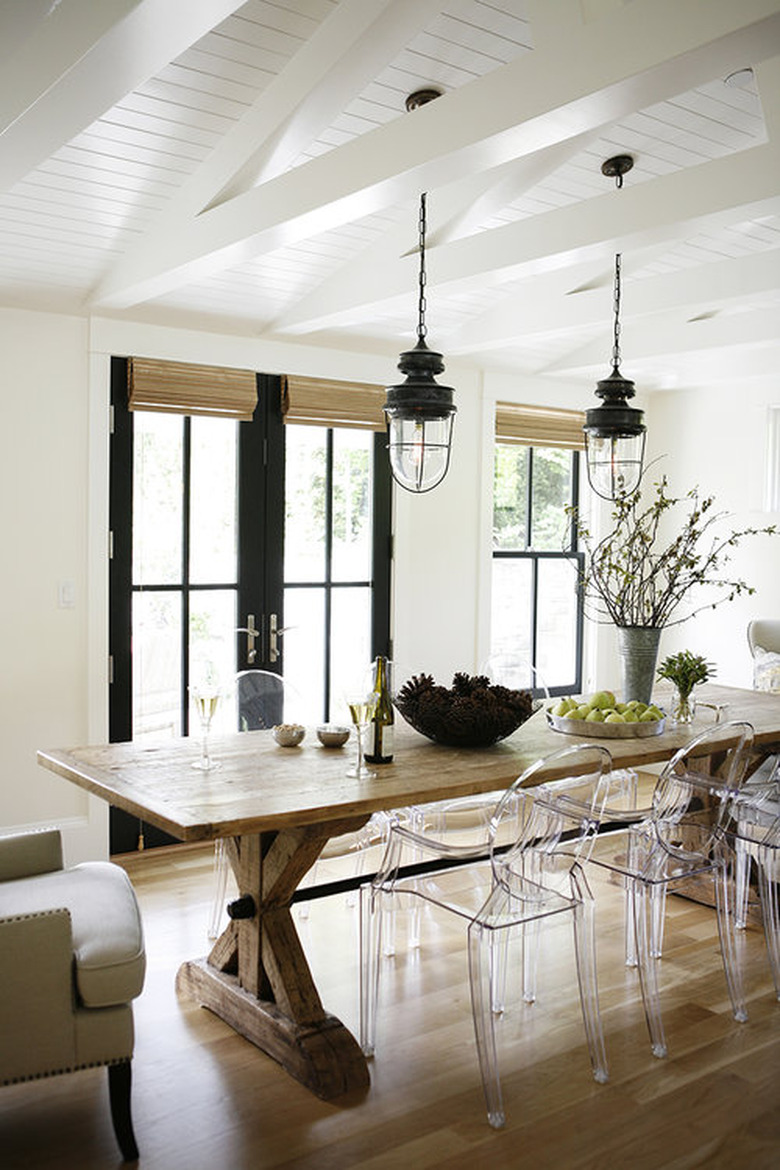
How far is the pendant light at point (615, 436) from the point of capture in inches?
143

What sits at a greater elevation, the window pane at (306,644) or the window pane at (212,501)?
the window pane at (212,501)

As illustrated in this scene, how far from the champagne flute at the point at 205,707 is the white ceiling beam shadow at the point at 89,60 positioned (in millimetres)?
1441

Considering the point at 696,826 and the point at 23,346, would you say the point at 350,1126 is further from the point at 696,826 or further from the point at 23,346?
the point at 23,346

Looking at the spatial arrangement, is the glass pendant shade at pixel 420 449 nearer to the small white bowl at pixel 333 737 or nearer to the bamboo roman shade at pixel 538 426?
the small white bowl at pixel 333 737

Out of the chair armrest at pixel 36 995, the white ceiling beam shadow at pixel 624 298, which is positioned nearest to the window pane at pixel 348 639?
the white ceiling beam shadow at pixel 624 298

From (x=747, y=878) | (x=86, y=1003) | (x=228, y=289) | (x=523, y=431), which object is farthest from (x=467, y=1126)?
(x=523, y=431)

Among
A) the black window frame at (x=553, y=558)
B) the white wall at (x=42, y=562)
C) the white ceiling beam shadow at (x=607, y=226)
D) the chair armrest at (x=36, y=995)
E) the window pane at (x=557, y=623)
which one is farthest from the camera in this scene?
the window pane at (x=557, y=623)

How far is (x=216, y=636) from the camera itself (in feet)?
16.2

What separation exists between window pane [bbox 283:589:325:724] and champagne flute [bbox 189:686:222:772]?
2.02 meters

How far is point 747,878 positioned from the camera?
162 inches

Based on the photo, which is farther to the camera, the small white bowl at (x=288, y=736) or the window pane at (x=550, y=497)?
the window pane at (x=550, y=497)

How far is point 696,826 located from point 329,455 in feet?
8.40

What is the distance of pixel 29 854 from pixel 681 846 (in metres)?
1.99

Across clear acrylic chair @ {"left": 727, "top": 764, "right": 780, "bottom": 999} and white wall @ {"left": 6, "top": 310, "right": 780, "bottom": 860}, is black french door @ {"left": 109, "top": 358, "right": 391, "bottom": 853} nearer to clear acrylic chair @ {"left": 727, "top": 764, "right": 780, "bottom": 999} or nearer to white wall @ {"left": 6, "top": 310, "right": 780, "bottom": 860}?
white wall @ {"left": 6, "top": 310, "right": 780, "bottom": 860}
